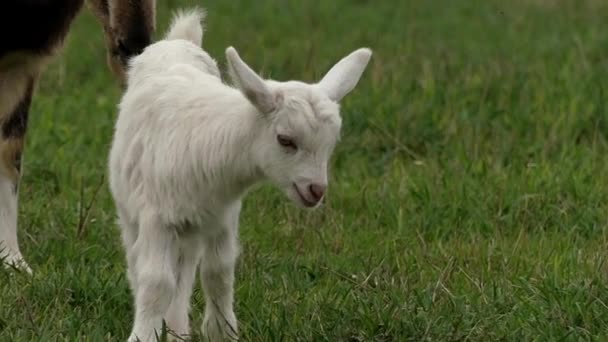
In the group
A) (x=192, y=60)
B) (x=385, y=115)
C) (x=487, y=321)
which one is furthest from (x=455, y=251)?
(x=385, y=115)

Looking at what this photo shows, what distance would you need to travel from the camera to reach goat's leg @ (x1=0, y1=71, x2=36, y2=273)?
22.5ft

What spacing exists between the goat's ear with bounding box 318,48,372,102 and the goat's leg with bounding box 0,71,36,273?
2259 millimetres

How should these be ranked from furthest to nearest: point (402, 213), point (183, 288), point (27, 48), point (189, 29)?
1. point (402, 213)
2. point (27, 48)
3. point (189, 29)
4. point (183, 288)

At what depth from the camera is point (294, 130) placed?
4.66 meters

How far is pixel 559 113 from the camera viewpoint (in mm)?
8719

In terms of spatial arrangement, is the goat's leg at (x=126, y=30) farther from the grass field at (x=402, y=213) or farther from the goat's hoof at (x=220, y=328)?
the goat's hoof at (x=220, y=328)

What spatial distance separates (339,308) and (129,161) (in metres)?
0.91

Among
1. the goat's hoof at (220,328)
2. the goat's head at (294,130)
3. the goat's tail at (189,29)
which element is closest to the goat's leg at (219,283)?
the goat's hoof at (220,328)

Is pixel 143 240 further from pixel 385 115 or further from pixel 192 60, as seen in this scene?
pixel 385 115

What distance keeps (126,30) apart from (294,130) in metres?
1.71

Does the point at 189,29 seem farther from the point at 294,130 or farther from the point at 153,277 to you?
the point at 294,130

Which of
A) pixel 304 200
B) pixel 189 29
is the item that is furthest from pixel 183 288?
pixel 189 29

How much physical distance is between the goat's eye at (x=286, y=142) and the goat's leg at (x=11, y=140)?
2355mm

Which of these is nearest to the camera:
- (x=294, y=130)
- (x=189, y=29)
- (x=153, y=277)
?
(x=294, y=130)
